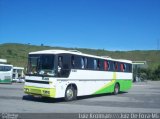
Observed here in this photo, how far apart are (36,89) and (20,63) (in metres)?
72.1

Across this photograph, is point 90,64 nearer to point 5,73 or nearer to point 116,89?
point 116,89

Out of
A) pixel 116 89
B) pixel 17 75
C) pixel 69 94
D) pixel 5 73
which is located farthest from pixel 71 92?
pixel 17 75

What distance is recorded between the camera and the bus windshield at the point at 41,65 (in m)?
17.4

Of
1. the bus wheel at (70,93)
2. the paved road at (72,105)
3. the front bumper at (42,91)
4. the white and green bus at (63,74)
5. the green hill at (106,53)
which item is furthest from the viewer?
the green hill at (106,53)

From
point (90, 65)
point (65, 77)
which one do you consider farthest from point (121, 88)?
point (65, 77)

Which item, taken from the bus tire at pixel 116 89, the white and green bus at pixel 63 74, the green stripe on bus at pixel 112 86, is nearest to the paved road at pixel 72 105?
the white and green bus at pixel 63 74

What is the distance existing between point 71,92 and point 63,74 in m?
1.65

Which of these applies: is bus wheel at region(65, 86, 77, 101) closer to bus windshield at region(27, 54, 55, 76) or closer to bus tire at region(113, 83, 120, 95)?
bus windshield at region(27, 54, 55, 76)

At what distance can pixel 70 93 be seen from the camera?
738 inches

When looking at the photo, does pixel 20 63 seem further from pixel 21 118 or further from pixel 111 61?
pixel 21 118

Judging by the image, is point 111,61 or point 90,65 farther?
point 111,61

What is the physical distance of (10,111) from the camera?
42.3ft

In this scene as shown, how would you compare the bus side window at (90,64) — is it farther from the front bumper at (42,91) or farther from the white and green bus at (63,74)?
the front bumper at (42,91)

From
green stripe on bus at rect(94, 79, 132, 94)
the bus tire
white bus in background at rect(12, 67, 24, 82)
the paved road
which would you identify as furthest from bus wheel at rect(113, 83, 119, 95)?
white bus in background at rect(12, 67, 24, 82)
